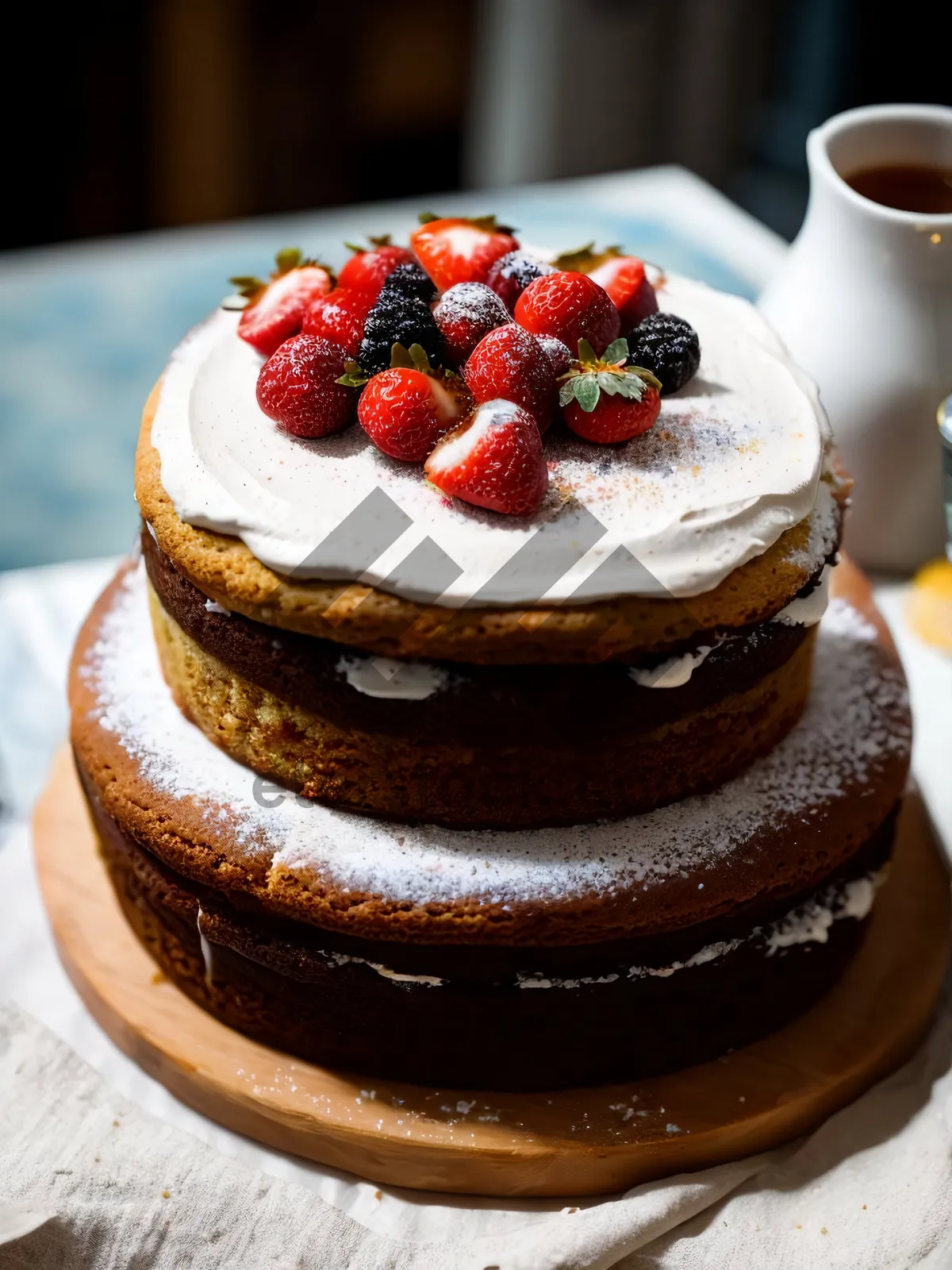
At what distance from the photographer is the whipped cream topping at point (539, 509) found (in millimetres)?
1562

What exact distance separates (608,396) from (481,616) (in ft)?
1.15

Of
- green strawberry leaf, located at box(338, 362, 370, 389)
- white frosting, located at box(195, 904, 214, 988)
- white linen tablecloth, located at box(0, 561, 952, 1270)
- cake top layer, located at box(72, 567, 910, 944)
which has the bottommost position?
white linen tablecloth, located at box(0, 561, 952, 1270)

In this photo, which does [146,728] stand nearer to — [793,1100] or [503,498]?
[503,498]

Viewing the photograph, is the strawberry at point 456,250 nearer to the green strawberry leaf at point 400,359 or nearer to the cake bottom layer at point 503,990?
the green strawberry leaf at point 400,359

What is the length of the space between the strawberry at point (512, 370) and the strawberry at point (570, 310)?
0.08 m

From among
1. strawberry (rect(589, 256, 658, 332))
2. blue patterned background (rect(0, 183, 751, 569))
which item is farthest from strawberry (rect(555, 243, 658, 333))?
blue patterned background (rect(0, 183, 751, 569))

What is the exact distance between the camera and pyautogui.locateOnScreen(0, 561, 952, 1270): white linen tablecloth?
1.69 meters

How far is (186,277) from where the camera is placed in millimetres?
3744

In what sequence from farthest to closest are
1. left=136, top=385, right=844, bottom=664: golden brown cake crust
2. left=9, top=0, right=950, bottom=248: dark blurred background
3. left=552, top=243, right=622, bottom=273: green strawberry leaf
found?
left=9, top=0, right=950, bottom=248: dark blurred background, left=552, top=243, right=622, bottom=273: green strawberry leaf, left=136, top=385, right=844, bottom=664: golden brown cake crust

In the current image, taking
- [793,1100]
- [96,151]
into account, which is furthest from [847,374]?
[96,151]

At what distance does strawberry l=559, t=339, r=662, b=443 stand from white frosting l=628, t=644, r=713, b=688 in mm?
303

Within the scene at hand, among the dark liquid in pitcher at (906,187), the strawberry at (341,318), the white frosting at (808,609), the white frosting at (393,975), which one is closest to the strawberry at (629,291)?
the strawberry at (341,318)

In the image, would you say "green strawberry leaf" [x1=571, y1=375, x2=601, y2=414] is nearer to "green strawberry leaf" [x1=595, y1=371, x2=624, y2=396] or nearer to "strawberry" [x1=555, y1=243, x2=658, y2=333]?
"green strawberry leaf" [x1=595, y1=371, x2=624, y2=396]

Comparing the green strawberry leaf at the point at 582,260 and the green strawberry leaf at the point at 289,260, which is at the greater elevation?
the green strawberry leaf at the point at 582,260
